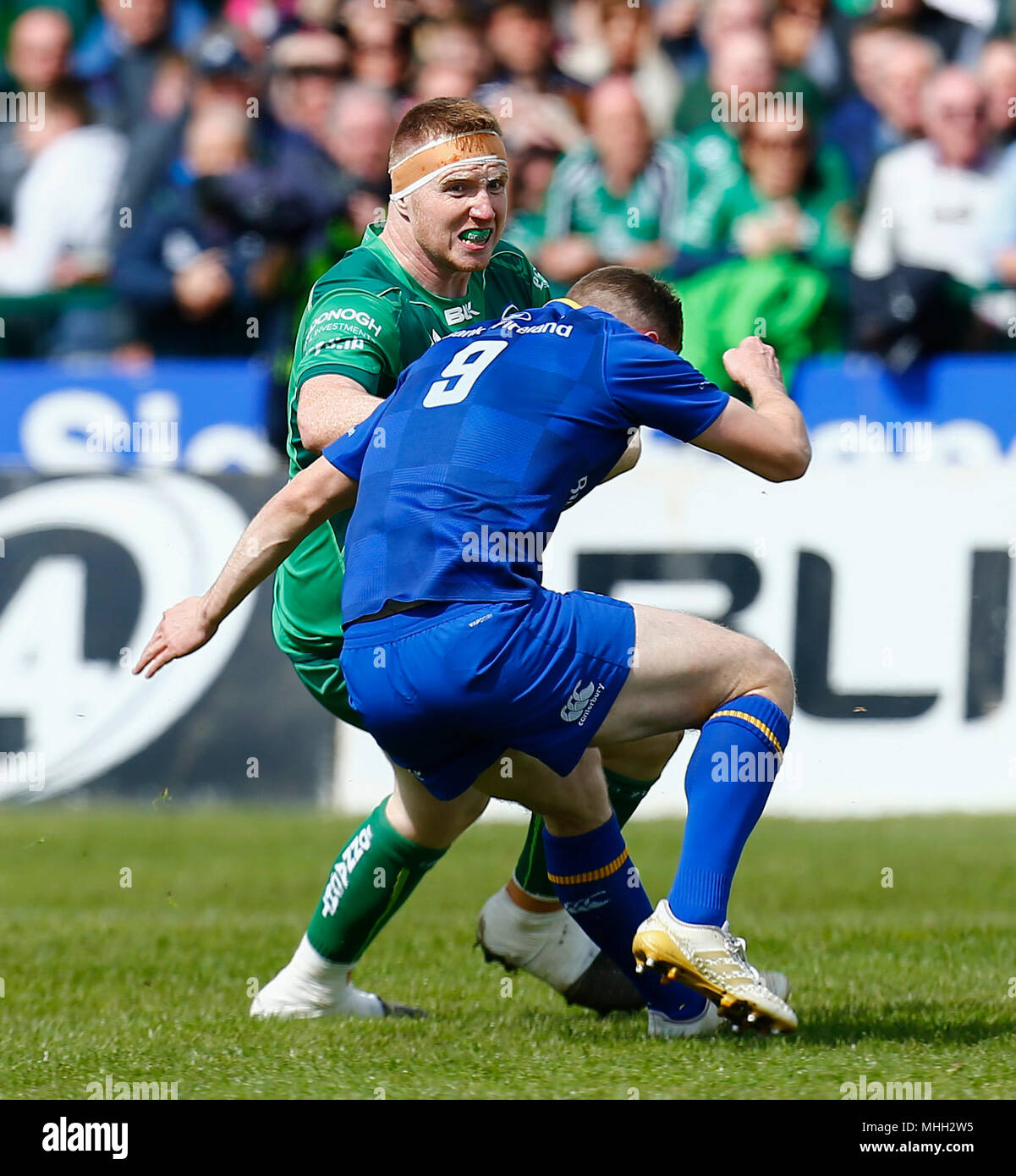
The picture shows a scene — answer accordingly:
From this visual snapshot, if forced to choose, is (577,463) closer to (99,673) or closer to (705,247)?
(99,673)

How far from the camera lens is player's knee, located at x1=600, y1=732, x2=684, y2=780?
4738mm

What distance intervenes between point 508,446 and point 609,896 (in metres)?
1.17

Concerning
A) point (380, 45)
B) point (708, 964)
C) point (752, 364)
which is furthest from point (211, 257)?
point (708, 964)

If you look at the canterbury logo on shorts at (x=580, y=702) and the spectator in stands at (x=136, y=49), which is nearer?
the canterbury logo on shorts at (x=580, y=702)

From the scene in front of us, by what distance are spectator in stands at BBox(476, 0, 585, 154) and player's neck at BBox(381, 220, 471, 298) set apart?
5761mm

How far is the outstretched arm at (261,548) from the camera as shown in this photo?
13.8 ft

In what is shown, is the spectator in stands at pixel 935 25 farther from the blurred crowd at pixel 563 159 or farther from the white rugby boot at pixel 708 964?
the white rugby boot at pixel 708 964

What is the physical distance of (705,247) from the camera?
9828 millimetres

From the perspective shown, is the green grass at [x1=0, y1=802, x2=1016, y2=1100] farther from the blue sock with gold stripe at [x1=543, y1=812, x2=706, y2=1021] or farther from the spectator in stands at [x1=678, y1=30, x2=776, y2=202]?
the spectator in stands at [x1=678, y1=30, x2=776, y2=202]

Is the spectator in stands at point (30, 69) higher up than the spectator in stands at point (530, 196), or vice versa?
the spectator in stands at point (30, 69)

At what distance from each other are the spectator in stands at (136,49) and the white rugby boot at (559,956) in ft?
25.3

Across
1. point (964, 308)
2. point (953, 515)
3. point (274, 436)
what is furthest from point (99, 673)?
point (964, 308)

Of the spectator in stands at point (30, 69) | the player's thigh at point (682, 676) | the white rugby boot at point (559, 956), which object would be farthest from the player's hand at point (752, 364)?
the spectator in stands at point (30, 69)

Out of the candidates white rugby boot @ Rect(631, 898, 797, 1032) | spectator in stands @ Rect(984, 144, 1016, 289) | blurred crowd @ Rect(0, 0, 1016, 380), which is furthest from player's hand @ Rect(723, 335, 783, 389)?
spectator in stands @ Rect(984, 144, 1016, 289)
